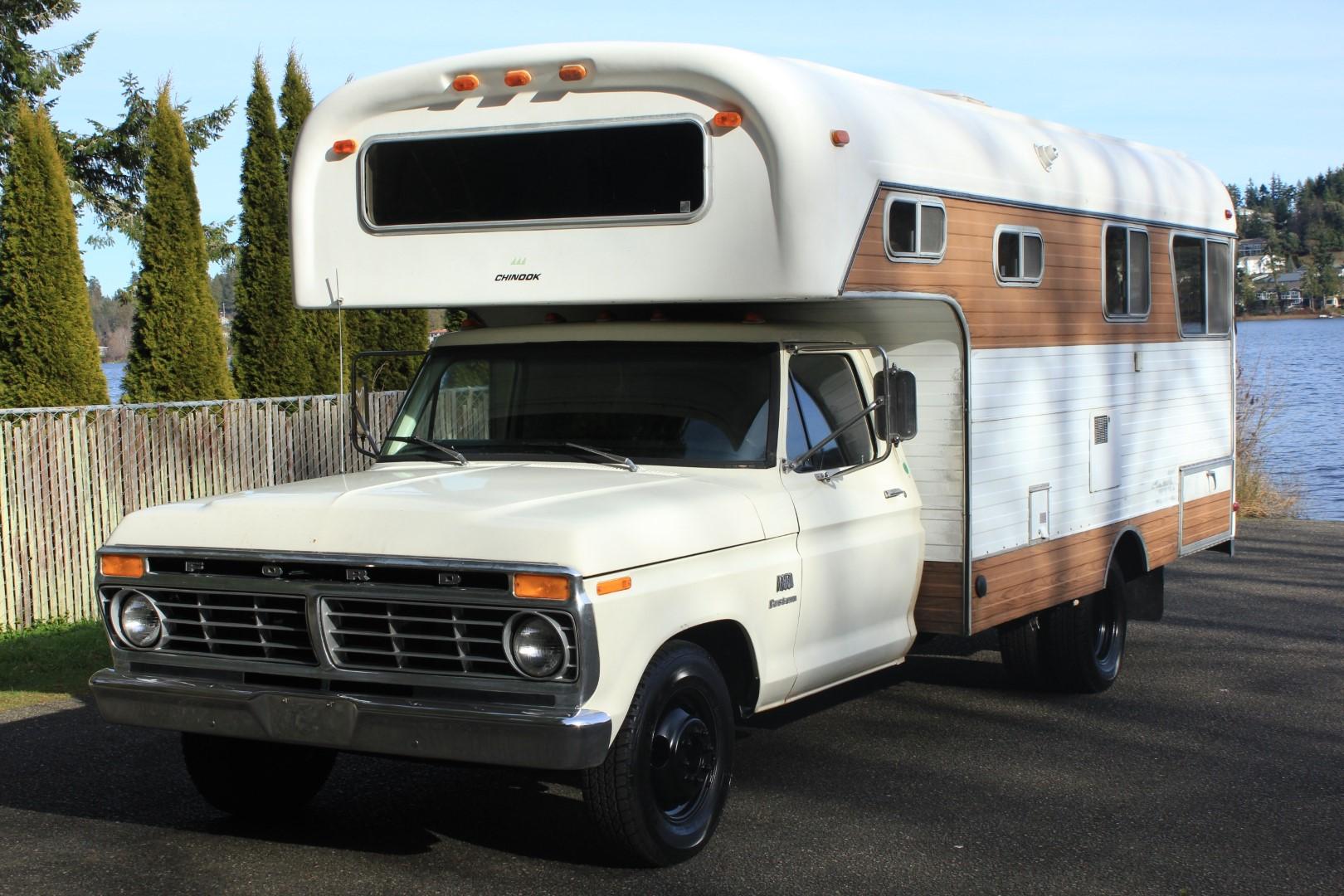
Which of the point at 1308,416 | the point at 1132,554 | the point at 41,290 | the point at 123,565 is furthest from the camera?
the point at 1308,416

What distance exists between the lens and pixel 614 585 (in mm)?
5395

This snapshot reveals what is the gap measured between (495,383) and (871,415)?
170 centimetres

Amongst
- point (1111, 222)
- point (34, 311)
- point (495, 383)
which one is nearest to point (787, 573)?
point (495, 383)

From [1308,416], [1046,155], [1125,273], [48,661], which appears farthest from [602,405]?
[1308,416]

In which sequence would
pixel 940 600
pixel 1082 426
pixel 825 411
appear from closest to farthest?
pixel 825 411 → pixel 940 600 → pixel 1082 426

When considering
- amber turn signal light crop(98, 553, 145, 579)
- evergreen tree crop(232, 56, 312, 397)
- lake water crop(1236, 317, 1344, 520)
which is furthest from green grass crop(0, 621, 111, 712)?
lake water crop(1236, 317, 1344, 520)

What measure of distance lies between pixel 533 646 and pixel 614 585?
0.34 metres

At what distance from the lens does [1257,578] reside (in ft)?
45.5

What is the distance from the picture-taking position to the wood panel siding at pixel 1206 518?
10.2 m

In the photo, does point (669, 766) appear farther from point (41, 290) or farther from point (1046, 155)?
point (41, 290)

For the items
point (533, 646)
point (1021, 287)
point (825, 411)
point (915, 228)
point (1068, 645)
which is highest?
point (915, 228)

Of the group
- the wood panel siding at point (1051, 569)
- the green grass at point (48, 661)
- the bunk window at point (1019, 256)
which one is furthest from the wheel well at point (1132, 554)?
the green grass at point (48, 661)

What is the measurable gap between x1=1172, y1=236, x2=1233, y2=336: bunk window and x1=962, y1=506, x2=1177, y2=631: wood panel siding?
52.0 inches

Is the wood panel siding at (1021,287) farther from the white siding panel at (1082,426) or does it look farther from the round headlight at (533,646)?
the round headlight at (533,646)
